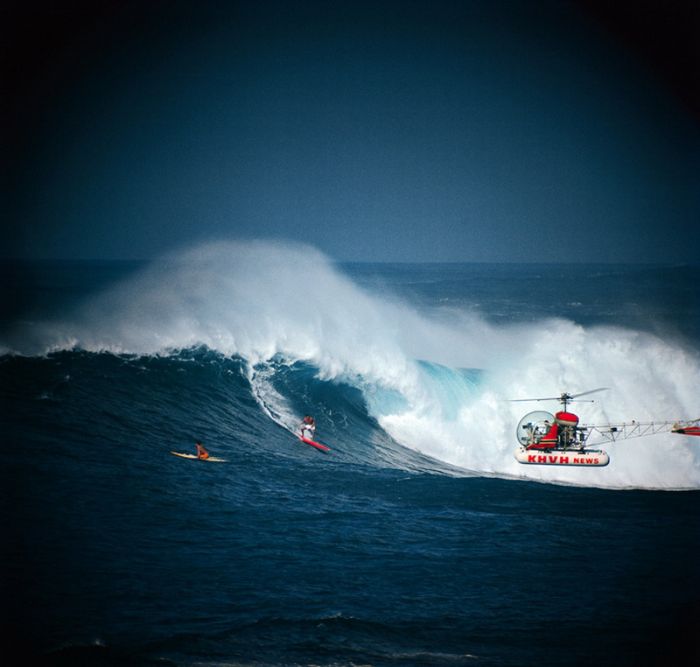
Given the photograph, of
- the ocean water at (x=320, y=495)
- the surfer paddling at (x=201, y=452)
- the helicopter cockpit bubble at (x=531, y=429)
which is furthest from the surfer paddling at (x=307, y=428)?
the helicopter cockpit bubble at (x=531, y=429)

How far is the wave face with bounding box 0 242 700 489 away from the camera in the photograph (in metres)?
22.1

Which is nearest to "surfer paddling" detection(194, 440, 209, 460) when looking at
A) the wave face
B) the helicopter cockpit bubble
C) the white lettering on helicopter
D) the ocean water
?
the ocean water

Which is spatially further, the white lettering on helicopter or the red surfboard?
the red surfboard

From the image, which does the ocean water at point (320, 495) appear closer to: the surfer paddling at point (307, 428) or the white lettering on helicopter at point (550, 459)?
the surfer paddling at point (307, 428)

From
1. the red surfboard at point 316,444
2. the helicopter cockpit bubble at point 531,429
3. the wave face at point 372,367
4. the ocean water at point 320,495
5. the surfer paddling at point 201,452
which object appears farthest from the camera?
the wave face at point 372,367

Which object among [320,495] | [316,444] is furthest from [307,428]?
[320,495]

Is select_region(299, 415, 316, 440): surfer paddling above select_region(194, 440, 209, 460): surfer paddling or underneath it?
above

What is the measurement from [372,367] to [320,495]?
10.8 m

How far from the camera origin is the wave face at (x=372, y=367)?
2208cm

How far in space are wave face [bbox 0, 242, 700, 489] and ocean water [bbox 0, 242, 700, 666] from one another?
0.37 feet

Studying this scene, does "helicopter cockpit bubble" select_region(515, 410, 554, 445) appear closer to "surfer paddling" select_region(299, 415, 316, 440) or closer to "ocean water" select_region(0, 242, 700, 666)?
"ocean water" select_region(0, 242, 700, 666)

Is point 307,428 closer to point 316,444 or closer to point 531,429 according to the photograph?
point 316,444

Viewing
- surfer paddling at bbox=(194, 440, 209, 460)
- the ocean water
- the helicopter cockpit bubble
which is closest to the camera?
the ocean water

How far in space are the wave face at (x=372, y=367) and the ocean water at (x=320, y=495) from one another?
0.11 metres
